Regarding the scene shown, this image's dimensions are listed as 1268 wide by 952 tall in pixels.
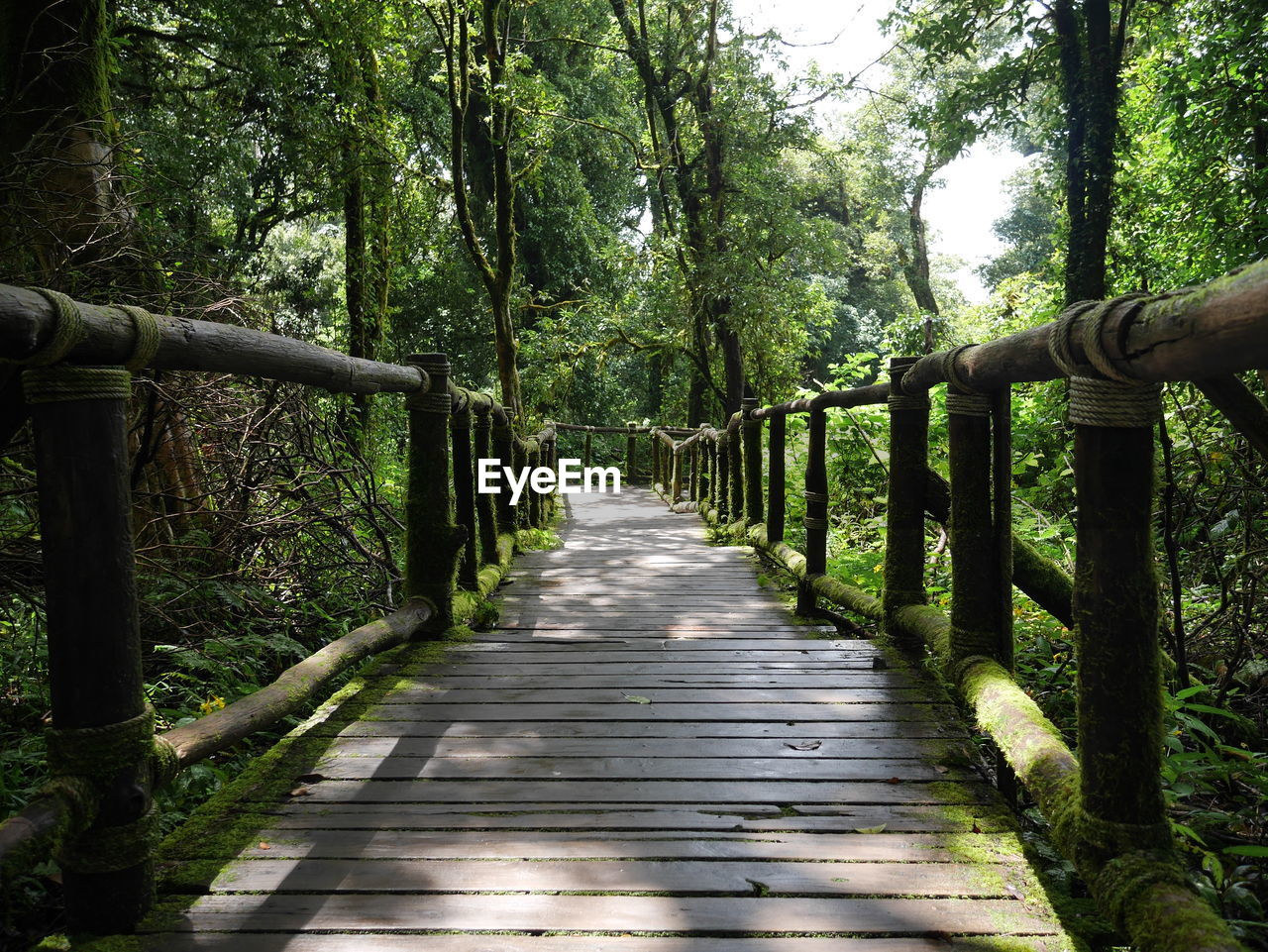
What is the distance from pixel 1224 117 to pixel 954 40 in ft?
11.7

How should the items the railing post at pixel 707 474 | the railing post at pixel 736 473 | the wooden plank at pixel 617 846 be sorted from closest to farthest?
the wooden plank at pixel 617 846 → the railing post at pixel 736 473 → the railing post at pixel 707 474

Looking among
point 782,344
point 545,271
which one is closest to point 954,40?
point 782,344

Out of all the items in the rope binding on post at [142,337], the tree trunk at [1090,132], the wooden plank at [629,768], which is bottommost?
the wooden plank at [629,768]

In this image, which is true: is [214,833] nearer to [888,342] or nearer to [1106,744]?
[1106,744]

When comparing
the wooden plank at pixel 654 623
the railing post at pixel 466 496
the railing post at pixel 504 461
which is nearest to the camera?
the wooden plank at pixel 654 623

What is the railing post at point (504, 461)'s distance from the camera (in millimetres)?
6914

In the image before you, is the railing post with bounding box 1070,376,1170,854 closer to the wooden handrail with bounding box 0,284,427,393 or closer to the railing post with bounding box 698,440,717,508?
the wooden handrail with bounding box 0,284,427,393

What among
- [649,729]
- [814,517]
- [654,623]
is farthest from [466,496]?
[649,729]

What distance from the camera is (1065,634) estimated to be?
4.31m

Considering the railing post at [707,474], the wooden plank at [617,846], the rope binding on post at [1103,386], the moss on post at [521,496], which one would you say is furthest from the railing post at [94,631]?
the railing post at [707,474]

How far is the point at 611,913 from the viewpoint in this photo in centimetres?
176

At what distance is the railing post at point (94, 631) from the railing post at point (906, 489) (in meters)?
2.56

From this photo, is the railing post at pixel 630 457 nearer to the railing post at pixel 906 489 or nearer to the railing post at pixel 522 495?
the railing post at pixel 522 495

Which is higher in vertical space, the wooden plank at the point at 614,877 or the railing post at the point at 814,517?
the railing post at the point at 814,517
